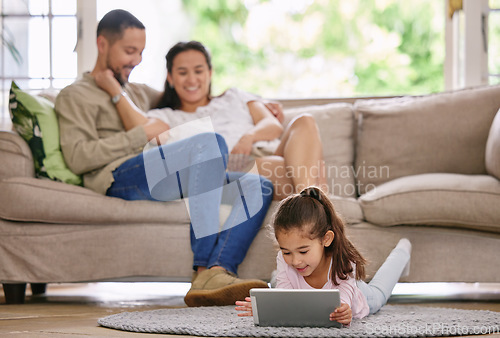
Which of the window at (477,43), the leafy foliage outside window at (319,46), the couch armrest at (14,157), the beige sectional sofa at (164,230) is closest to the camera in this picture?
the beige sectional sofa at (164,230)

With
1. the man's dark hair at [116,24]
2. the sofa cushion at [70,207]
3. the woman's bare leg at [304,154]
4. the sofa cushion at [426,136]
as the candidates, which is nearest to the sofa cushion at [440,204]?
the woman's bare leg at [304,154]

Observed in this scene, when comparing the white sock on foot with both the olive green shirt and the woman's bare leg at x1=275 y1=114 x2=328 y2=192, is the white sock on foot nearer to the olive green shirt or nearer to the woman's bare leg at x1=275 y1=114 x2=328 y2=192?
the woman's bare leg at x1=275 y1=114 x2=328 y2=192

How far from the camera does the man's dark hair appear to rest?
2443 mm

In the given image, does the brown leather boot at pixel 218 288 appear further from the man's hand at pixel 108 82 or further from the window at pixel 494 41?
the window at pixel 494 41

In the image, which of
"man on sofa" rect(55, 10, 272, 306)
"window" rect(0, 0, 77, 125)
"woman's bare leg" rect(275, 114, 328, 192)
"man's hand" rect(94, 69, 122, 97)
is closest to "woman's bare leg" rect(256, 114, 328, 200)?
"woman's bare leg" rect(275, 114, 328, 192)

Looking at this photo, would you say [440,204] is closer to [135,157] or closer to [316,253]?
[316,253]

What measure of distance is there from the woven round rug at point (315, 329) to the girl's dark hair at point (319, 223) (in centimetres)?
14

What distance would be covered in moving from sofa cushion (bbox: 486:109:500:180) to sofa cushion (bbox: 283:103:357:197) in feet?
1.83

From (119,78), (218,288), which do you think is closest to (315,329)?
(218,288)

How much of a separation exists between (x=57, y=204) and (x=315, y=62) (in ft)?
21.4

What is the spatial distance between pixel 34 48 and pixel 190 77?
4.59 feet

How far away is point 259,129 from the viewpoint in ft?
8.07

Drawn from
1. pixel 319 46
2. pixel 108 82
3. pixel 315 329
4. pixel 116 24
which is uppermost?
pixel 319 46

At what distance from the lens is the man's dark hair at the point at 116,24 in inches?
96.2
